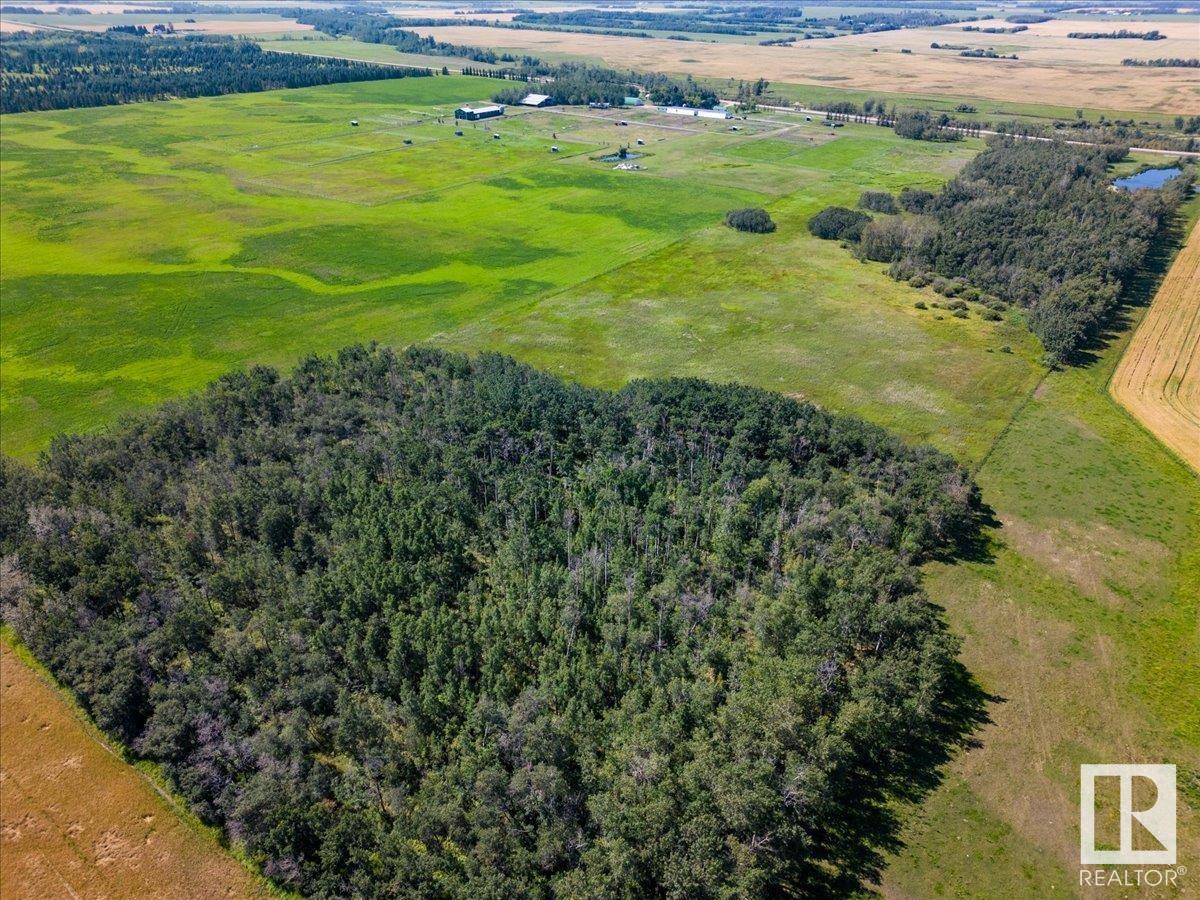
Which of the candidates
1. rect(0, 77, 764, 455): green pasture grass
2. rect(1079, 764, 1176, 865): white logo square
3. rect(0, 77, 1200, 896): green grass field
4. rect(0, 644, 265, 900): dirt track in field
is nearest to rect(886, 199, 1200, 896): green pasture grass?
rect(0, 77, 1200, 896): green grass field

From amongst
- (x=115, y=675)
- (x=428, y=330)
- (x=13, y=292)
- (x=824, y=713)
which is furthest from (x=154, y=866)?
(x=13, y=292)

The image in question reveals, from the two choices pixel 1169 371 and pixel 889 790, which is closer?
pixel 889 790

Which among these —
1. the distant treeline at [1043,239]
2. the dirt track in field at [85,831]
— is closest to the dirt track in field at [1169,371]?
the distant treeline at [1043,239]

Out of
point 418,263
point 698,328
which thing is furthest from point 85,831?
point 418,263

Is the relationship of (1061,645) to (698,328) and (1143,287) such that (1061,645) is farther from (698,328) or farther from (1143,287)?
(1143,287)

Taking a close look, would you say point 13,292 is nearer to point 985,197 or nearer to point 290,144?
point 290,144
